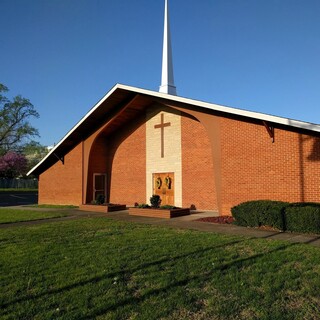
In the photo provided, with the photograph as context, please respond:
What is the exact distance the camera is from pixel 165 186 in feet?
62.6

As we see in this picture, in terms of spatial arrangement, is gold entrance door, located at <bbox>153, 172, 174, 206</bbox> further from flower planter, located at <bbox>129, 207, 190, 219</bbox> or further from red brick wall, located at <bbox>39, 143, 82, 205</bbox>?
red brick wall, located at <bbox>39, 143, 82, 205</bbox>

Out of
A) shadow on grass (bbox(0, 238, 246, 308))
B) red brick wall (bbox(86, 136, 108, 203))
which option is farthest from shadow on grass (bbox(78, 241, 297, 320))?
red brick wall (bbox(86, 136, 108, 203))

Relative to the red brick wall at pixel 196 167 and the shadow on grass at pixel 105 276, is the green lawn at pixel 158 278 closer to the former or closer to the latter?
the shadow on grass at pixel 105 276

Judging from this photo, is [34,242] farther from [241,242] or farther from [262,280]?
[262,280]

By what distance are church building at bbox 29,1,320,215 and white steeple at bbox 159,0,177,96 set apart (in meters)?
0.22

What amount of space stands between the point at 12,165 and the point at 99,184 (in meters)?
38.6

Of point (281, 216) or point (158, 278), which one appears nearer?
point (158, 278)

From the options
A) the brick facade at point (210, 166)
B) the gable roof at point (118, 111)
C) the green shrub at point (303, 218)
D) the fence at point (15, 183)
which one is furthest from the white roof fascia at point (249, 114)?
the fence at point (15, 183)

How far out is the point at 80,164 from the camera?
21.4 m

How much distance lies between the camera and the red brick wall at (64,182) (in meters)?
21.5

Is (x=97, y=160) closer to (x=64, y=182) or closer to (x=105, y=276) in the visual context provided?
(x=64, y=182)

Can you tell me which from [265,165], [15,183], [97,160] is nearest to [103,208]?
[97,160]

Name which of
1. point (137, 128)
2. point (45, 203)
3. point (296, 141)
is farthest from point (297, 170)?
point (45, 203)

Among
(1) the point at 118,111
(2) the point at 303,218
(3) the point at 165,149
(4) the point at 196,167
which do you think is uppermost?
(1) the point at 118,111
